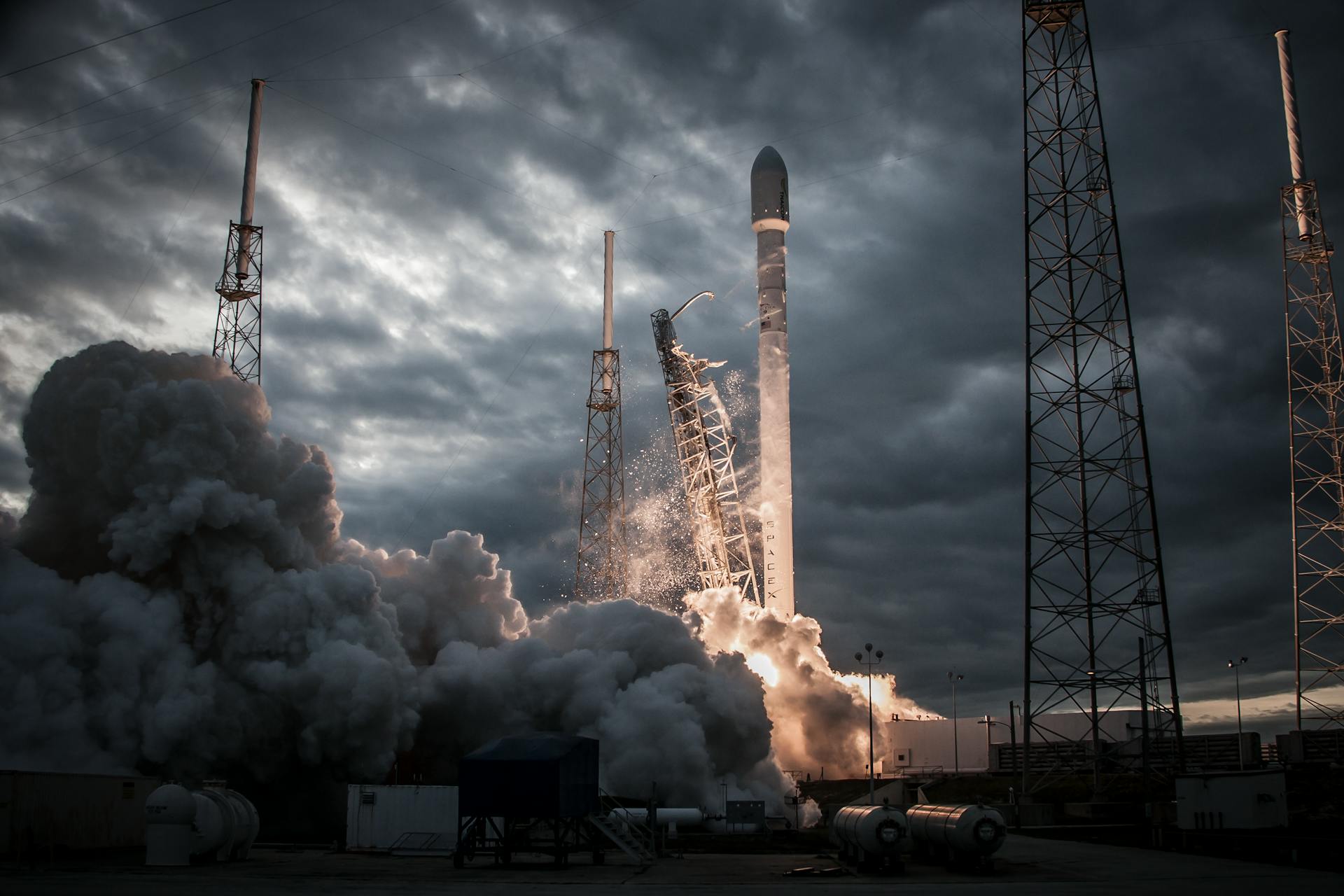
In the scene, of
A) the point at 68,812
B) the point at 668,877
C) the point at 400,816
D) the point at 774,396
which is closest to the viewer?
the point at 668,877

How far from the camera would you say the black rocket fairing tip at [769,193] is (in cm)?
7369

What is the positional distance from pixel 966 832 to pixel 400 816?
23848 mm

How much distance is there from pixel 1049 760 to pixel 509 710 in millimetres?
41307

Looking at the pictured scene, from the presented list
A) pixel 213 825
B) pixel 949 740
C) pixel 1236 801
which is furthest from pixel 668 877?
→ pixel 949 740

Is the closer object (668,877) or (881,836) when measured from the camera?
(668,877)

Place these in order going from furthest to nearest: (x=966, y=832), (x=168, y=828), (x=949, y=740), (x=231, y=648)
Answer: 1. (x=949, y=740)
2. (x=231, y=648)
3. (x=168, y=828)
4. (x=966, y=832)

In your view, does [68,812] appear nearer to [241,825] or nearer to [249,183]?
[241,825]

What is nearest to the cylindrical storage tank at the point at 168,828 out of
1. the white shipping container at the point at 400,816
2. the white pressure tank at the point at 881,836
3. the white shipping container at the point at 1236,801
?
the white shipping container at the point at 400,816

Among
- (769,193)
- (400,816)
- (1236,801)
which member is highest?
(769,193)

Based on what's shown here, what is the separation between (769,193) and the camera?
73750 mm

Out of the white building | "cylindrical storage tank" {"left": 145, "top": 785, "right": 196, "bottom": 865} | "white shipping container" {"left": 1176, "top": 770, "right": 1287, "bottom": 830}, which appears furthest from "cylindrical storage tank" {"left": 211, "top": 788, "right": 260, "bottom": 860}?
the white building

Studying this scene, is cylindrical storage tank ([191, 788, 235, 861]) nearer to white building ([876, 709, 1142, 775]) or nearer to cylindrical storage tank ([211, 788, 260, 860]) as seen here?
cylindrical storage tank ([211, 788, 260, 860])

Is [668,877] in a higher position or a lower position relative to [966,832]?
lower

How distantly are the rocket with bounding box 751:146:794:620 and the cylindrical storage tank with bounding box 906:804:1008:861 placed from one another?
3402cm
